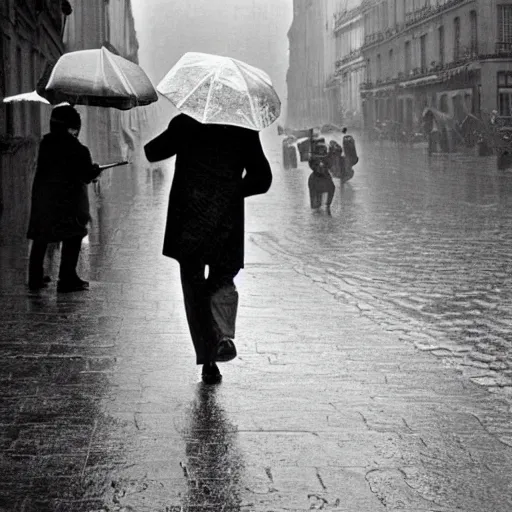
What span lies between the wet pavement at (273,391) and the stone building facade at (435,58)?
121 ft

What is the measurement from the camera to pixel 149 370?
6.33 m

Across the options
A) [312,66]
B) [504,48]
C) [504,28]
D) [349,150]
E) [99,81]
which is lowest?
[349,150]

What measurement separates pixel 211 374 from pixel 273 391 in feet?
1.33

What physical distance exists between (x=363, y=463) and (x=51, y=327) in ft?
11.6

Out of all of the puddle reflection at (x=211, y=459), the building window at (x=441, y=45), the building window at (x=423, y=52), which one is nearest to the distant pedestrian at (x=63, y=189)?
the puddle reflection at (x=211, y=459)

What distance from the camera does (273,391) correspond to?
5852 millimetres

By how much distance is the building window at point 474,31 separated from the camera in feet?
160

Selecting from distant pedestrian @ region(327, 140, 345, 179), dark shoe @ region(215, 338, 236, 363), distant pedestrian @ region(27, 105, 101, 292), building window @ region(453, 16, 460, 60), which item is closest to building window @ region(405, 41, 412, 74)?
building window @ region(453, 16, 460, 60)

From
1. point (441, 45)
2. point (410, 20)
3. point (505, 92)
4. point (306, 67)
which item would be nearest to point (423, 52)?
point (410, 20)

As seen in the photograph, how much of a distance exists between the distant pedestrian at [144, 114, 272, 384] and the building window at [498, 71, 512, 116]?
42.6 meters

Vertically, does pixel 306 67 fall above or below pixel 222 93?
above

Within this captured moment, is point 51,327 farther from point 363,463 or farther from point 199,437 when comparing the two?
point 363,463

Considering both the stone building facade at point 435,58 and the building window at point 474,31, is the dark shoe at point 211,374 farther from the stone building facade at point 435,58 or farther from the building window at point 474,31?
the building window at point 474,31

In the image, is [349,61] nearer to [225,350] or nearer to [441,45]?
[441,45]
